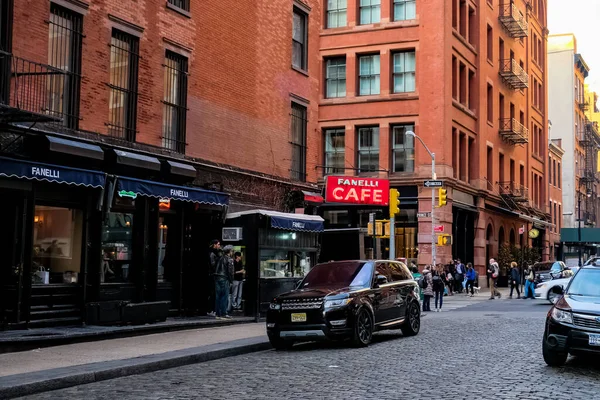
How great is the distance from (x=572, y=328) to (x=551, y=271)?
2545cm

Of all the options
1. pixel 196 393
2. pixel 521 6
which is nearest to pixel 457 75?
pixel 521 6

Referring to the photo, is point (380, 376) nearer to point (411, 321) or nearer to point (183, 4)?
point (411, 321)

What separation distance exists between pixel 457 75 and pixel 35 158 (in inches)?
1289

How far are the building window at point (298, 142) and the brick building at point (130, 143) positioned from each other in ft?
2.94

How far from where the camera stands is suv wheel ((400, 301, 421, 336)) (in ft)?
57.6

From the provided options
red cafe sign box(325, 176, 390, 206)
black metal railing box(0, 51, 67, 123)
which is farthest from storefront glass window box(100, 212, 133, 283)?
red cafe sign box(325, 176, 390, 206)

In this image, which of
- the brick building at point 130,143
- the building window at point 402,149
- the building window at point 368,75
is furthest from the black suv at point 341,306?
the building window at point 368,75

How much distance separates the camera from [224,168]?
21656mm

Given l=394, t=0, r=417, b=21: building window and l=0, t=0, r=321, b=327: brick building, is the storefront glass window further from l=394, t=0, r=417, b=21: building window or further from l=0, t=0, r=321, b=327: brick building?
l=394, t=0, r=417, b=21: building window

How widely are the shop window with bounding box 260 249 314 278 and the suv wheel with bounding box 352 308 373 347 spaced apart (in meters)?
6.63

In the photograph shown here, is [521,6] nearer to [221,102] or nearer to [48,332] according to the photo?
[221,102]

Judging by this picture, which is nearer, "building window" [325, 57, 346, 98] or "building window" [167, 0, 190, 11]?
"building window" [167, 0, 190, 11]

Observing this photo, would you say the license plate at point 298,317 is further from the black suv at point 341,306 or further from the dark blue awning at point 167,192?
the dark blue awning at point 167,192

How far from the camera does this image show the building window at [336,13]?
4481 cm
